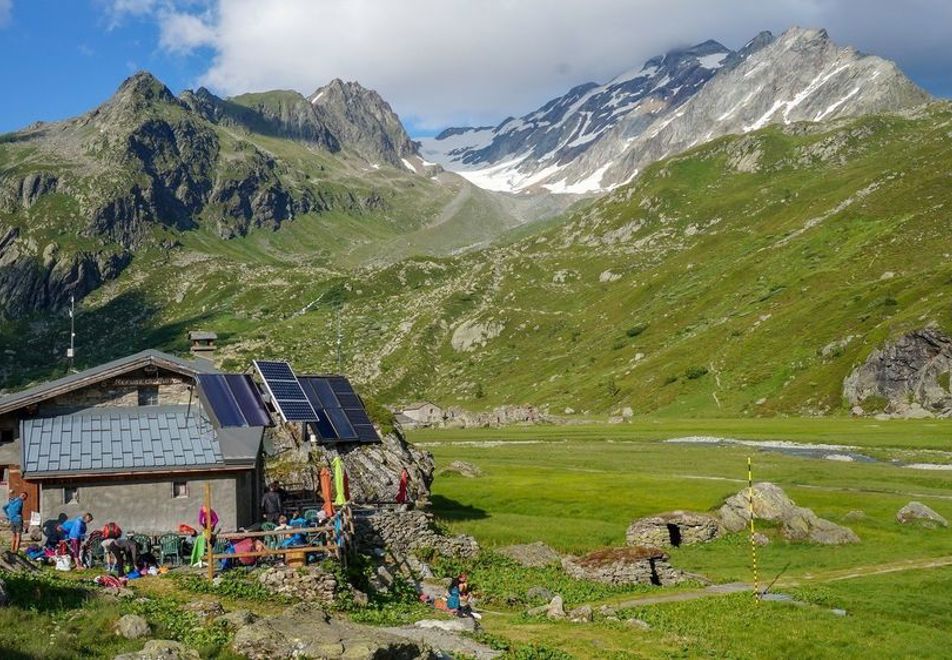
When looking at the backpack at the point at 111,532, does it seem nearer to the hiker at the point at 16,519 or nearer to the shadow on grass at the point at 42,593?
the hiker at the point at 16,519

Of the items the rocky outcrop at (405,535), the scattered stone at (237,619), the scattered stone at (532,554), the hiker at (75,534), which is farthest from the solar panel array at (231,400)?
the scattered stone at (237,619)

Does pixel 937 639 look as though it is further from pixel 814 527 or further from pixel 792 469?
pixel 792 469

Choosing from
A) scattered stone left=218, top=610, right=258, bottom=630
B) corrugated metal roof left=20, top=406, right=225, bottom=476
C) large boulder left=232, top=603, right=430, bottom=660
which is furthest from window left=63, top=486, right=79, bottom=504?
large boulder left=232, top=603, right=430, bottom=660

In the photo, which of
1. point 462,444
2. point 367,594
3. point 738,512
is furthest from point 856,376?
point 367,594

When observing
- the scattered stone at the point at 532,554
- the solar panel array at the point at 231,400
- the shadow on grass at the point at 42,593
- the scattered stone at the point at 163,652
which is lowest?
the scattered stone at the point at 532,554

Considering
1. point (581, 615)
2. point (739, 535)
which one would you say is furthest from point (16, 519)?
point (739, 535)

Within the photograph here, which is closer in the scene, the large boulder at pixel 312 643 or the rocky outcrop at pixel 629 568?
the large boulder at pixel 312 643

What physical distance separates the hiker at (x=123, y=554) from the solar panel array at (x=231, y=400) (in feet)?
29.7

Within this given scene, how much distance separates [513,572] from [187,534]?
56.9 feet

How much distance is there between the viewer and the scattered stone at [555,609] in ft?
120

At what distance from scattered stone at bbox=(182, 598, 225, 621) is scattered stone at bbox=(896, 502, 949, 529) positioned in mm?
45355

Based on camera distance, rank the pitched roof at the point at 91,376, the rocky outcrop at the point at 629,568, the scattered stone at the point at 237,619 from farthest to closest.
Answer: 1. the rocky outcrop at the point at 629,568
2. the pitched roof at the point at 91,376
3. the scattered stone at the point at 237,619

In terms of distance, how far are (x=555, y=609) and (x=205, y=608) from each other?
51.9ft

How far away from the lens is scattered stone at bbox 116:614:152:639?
Result: 23.1 metres
